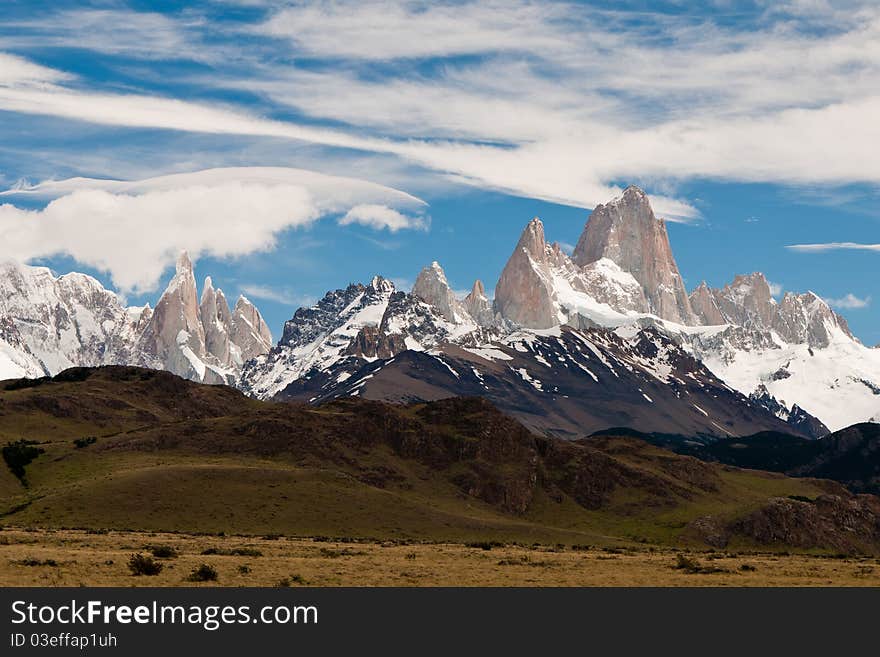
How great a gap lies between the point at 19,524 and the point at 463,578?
103m

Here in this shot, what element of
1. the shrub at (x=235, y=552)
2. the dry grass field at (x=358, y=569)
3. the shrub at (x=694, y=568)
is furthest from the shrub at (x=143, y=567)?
the shrub at (x=694, y=568)

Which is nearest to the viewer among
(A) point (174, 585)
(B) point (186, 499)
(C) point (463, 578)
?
(A) point (174, 585)

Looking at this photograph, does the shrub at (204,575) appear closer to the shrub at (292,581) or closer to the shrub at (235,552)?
the shrub at (292,581)

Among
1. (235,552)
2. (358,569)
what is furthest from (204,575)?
(235,552)

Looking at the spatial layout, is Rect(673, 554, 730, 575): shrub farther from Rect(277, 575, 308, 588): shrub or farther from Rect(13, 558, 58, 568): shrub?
Rect(13, 558, 58, 568): shrub

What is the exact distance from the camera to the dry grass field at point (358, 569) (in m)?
78.1

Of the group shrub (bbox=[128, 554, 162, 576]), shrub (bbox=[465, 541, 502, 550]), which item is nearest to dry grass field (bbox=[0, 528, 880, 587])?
shrub (bbox=[128, 554, 162, 576])

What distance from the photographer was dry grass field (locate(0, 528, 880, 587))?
78.1 meters
